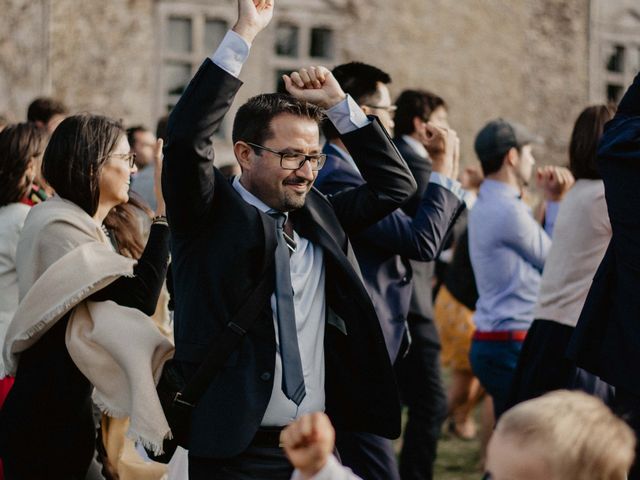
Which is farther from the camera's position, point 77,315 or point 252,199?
point 77,315

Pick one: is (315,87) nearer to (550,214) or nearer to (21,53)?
(550,214)

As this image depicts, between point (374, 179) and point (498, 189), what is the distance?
2.45m

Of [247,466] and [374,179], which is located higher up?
[374,179]

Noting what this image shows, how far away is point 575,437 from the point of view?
2471 millimetres

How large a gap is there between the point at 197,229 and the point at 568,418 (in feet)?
4.66

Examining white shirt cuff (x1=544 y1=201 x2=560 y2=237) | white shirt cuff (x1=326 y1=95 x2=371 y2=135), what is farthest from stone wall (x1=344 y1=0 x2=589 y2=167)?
white shirt cuff (x1=326 y1=95 x2=371 y2=135)

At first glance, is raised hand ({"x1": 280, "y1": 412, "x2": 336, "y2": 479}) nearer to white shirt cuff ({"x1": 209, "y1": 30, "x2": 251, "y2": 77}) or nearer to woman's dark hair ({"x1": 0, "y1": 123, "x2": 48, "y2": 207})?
white shirt cuff ({"x1": 209, "y1": 30, "x2": 251, "y2": 77})

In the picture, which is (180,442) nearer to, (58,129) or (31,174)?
(58,129)

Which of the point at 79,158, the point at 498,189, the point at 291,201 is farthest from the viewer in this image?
the point at 498,189

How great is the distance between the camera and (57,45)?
1512 centimetres

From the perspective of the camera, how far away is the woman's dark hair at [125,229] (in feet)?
16.2

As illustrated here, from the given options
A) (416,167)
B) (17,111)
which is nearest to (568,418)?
(416,167)

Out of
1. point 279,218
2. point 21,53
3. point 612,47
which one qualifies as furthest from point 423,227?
point 612,47

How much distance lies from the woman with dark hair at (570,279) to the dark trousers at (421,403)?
3.93ft
